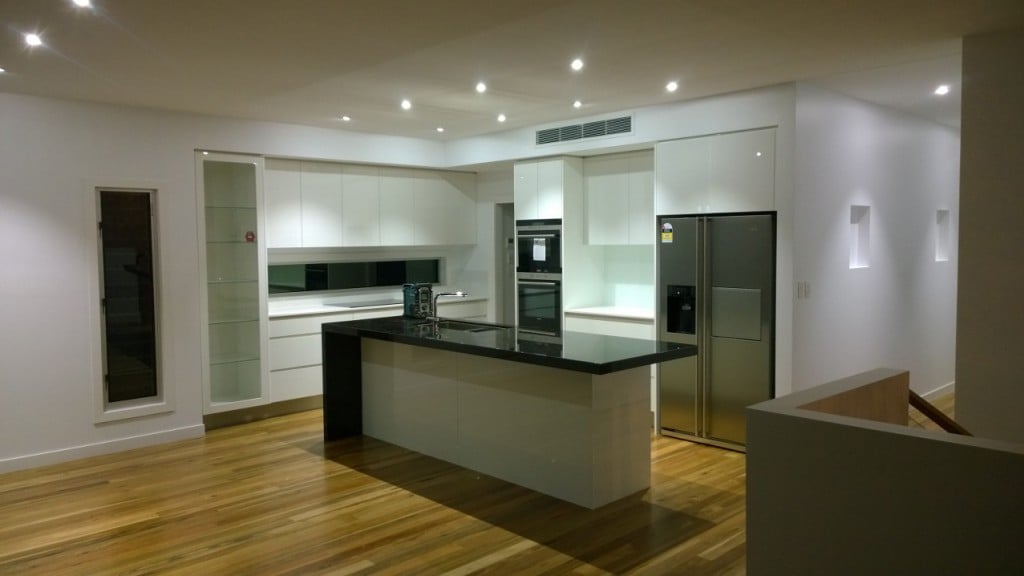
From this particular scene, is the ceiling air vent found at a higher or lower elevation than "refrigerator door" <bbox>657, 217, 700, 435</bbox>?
higher

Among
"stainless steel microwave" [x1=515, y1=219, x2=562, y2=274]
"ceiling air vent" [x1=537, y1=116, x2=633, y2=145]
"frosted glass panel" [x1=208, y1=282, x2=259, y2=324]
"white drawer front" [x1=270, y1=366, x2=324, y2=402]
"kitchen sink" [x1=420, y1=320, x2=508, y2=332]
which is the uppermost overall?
"ceiling air vent" [x1=537, y1=116, x2=633, y2=145]

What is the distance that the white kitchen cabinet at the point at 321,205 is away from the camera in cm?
648

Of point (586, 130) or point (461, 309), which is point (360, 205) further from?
point (586, 130)

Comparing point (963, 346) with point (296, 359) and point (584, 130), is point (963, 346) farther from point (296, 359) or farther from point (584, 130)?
point (296, 359)

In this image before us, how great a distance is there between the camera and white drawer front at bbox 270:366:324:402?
6242 mm

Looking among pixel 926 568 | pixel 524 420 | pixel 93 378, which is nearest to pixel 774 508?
pixel 926 568

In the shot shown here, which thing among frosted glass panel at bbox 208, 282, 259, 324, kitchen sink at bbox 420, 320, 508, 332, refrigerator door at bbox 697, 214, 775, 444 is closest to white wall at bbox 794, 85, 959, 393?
refrigerator door at bbox 697, 214, 775, 444

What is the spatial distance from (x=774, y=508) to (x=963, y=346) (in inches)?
91.0

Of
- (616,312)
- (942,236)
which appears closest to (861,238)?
(942,236)

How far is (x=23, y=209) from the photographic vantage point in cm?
490

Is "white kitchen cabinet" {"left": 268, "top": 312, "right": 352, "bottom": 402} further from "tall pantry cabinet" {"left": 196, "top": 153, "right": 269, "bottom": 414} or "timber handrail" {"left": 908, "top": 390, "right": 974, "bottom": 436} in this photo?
"timber handrail" {"left": 908, "top": 390, "right": 974, "bottom": 436}

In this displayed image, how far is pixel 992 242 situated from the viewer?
379 centimetres

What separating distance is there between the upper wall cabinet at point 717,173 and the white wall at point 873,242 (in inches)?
9.4

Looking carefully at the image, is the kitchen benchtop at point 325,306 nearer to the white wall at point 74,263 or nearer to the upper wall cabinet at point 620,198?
the white wall at point 74,263
